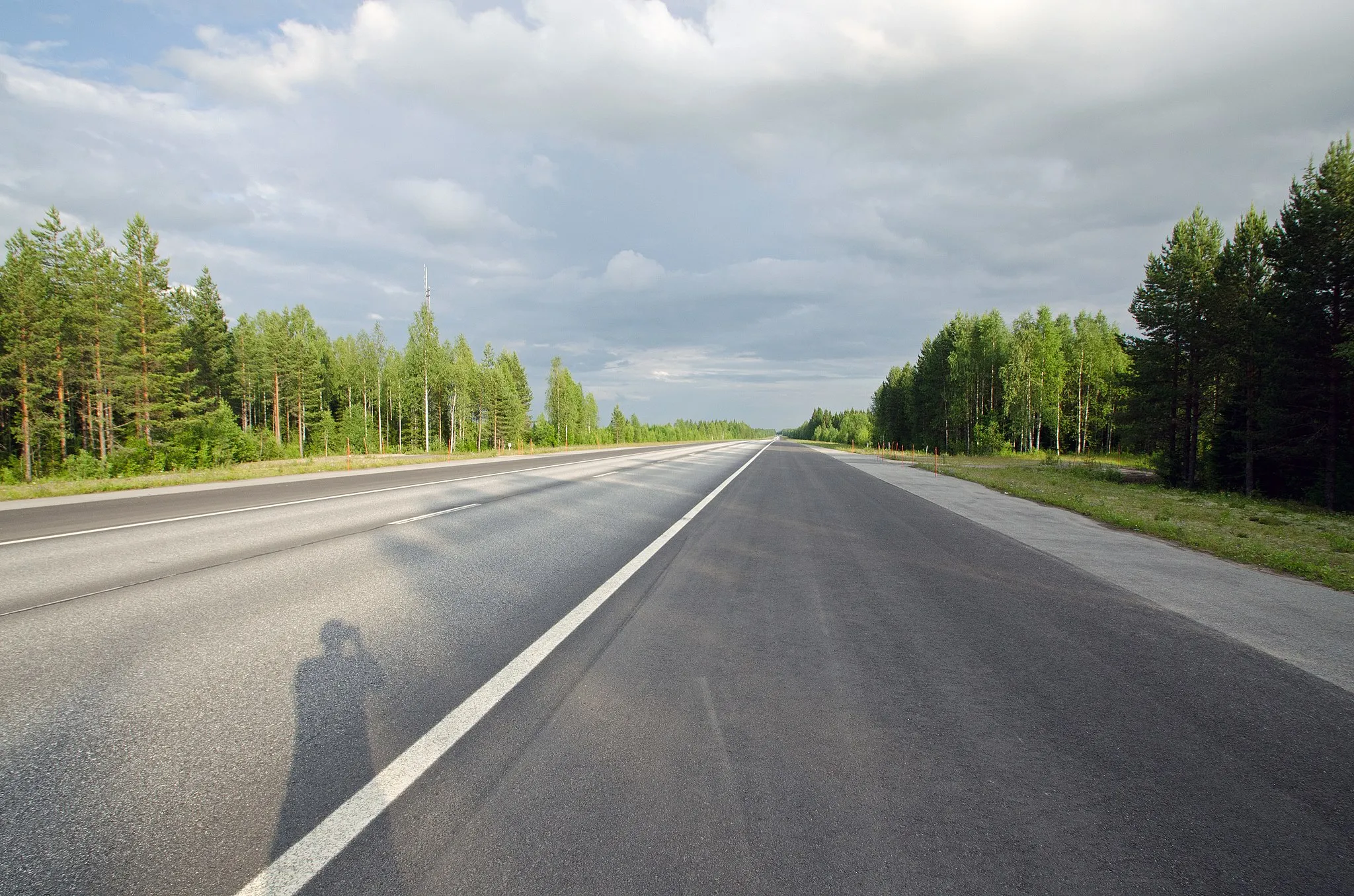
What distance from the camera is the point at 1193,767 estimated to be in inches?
111

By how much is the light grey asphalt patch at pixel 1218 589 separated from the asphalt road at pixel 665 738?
534 millimetres

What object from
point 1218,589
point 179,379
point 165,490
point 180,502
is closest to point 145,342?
point 179,379

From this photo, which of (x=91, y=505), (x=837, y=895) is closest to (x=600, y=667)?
(x=837, y=895)

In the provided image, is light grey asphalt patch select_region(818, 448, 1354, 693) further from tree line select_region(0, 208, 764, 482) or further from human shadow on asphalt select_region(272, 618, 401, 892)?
tree line select_region(0, 208, 764, 482)

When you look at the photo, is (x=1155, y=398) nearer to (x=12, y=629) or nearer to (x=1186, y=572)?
(x=1186, y=572)

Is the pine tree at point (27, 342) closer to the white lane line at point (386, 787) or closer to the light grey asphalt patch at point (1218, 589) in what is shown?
the white lane line at point (386, 787)

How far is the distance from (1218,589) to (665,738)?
23.9ft

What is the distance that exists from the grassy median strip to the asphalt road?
5.07 metres

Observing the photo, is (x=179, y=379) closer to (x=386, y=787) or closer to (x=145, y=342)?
(x=145, y=342)

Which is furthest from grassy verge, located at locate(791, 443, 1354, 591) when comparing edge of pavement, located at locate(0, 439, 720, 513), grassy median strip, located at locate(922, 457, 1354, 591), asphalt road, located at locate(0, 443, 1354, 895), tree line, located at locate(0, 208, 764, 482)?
tree line, located at locate(0, 208, 764, 482)

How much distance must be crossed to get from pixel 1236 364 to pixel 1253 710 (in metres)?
32.3

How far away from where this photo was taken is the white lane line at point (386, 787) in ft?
6.46

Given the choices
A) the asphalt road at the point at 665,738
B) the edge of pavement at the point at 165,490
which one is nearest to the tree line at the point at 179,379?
the edge of pavement at the point at 165,490

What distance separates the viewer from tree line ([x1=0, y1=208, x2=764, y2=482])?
33.9 meters
